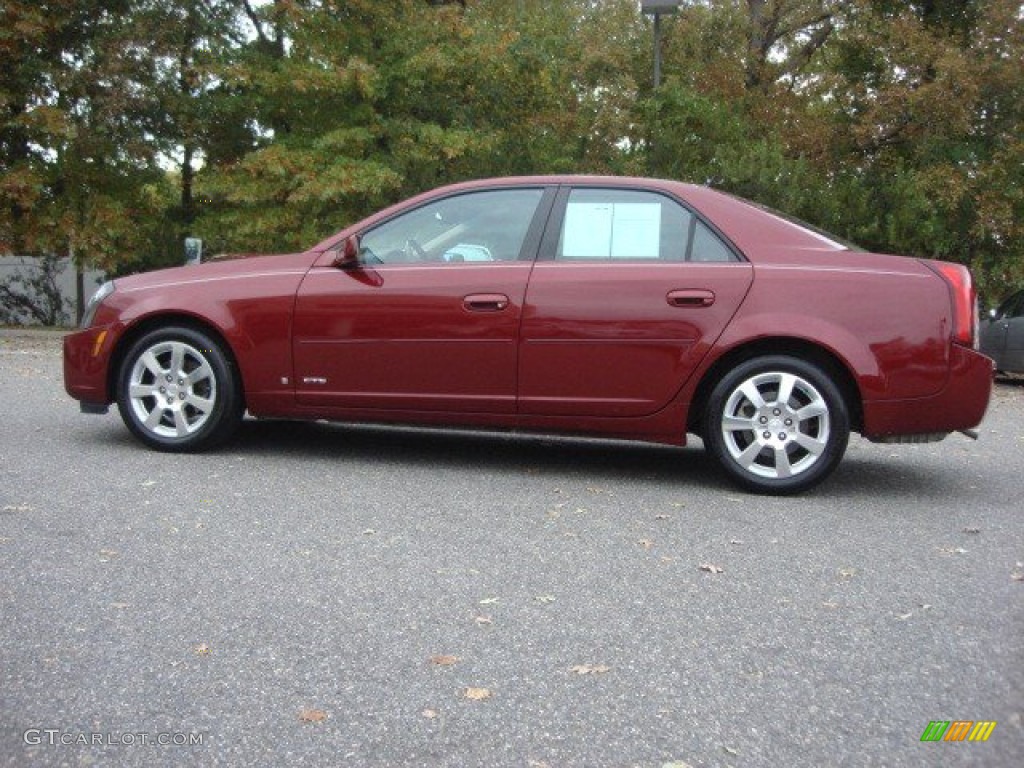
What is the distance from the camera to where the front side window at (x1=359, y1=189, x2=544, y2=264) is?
6.19m

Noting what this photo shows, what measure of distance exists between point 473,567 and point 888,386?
8.36ft

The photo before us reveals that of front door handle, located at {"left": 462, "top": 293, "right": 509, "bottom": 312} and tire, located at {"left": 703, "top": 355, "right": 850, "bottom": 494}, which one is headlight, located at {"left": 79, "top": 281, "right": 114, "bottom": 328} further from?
tire, located at {"left": 703, "top": 355, "right": 850, "bottom": 494}

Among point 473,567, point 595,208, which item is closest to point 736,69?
point 595,208

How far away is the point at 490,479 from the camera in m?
6.05

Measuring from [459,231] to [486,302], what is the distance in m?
0.54

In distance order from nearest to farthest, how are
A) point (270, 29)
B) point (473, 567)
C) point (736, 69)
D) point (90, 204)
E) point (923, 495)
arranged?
point (473, 567), point (923, 495), point (90, 204), point (270, 29), point (736, 69)

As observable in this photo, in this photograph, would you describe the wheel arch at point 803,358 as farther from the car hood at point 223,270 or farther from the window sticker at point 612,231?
the car hood at point 223,270

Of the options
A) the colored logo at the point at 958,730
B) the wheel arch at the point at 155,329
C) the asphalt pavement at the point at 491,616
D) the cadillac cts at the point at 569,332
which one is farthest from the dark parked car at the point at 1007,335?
the colored logo at the point at 958,730

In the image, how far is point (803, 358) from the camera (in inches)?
226

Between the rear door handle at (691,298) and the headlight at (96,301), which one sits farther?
the headlight at (96,301)

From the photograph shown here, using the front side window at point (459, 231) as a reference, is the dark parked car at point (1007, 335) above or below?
below

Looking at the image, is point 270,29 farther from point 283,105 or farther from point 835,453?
point 835,453

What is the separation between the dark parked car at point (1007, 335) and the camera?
14289 mm

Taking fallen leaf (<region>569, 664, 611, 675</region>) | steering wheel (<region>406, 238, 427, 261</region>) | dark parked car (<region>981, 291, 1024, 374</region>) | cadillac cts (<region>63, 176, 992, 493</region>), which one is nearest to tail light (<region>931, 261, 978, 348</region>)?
cadillac cts (<region>63, 176, 992, 493</region>)
